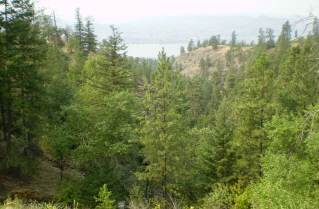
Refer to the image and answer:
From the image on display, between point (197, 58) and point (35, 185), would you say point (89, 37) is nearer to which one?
point (35, 185)

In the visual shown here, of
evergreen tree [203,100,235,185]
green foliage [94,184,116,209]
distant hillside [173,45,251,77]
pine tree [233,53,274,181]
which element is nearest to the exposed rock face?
distant hillside [173,45,251,77]

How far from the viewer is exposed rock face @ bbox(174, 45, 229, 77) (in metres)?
123

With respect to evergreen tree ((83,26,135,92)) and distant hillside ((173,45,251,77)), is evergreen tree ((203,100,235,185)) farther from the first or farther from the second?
distant hillside ((173,45,251,77))

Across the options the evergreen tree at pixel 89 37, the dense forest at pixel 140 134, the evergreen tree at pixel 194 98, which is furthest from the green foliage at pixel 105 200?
the evergreen tree at pixel 194 98

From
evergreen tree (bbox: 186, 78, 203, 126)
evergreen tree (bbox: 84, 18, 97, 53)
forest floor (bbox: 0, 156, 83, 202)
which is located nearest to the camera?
forest floor (bbox: 0, 156, 83, 202)

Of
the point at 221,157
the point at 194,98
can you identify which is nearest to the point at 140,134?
the point at 221,157

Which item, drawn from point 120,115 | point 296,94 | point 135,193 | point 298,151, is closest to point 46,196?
point 135,193

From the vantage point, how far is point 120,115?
14.3 metres

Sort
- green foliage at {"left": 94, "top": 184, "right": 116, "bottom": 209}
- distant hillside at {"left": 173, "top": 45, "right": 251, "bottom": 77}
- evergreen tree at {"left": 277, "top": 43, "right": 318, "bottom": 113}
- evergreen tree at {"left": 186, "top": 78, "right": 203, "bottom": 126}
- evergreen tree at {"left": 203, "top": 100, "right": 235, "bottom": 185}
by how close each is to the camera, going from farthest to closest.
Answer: distant hillside at {"left": 173, "top": 45, "right": 251, "bottom": 77} → evergreen tree at {"left": 186, "top": 78, "right": 203, "bottom": 126} → evergreen tree at {"left": 277, "top": 43, "right": 318, "bottom": 113} → evergreen tree at {"left": 203, "top": 100, "right": 235, "bottom": 185} → green foliage at {"left": 94, "top": 184, "right": 116, "bottom": 209}

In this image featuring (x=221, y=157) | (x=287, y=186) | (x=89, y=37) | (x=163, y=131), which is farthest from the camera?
(x=89, y=37)

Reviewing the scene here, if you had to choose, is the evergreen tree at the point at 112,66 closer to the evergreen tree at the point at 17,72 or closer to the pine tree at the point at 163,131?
the evergreen tree at the point at 17,72

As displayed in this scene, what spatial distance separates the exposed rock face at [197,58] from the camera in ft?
405

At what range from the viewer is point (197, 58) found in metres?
139

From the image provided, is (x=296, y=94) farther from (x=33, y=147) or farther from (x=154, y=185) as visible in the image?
(x=33, y=147)
